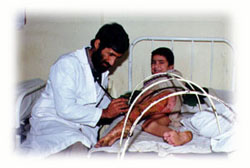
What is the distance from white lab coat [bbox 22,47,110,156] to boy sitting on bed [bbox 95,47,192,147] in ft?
0.47

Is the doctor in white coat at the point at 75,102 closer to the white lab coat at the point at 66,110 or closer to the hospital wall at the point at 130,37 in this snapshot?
the white lab coat at the point at 66,110

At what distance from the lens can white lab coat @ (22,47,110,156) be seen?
64.6 inches

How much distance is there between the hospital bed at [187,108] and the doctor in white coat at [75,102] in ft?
0.41

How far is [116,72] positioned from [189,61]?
0.64 metres

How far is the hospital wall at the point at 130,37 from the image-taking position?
8.84 ft

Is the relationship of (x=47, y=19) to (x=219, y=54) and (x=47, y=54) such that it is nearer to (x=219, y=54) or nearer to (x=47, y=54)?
(x=47, y=54)

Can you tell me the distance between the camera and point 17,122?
5.63 ft

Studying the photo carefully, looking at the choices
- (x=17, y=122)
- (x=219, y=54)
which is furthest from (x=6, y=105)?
(x=219, y=54)

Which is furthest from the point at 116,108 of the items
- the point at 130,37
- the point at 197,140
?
the point at 130,37

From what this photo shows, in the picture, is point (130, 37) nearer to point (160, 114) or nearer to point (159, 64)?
point (159, 64)

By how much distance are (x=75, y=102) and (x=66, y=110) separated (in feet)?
0.38

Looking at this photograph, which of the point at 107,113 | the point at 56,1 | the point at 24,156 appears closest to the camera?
the point at 24,156

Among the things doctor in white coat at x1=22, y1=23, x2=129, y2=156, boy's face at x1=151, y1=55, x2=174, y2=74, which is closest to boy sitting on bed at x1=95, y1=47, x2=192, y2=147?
boy's face at x1=151, y1=55, x2=174, y2=74

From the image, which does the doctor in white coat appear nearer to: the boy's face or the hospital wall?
the boy's face
